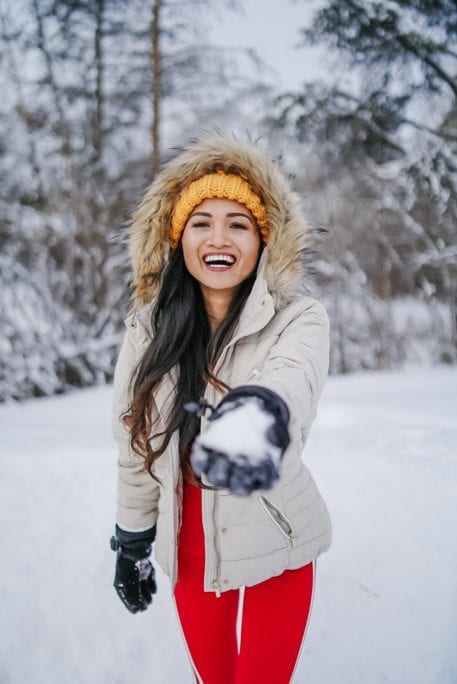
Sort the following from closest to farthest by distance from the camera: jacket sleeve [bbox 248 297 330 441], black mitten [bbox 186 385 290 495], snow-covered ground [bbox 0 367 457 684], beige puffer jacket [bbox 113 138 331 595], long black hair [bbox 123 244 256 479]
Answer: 1. black mitten [bbox 186 385 290 495]
2. jacket sleeve [bbox 248 297 330 441]
3. beige puffer jacket [bbox 113 138 331 595]
4. long black hair [bbox 123 244 256 479]
5. snow-covered ground [bbox 0 367 457 684]

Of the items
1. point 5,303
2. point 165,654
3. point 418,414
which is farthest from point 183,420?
point 5,303

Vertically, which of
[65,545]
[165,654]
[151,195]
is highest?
[151,195]

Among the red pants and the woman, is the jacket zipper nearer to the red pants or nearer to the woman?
the woman

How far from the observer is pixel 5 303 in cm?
725

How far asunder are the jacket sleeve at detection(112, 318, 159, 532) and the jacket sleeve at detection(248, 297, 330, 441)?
1.59ft

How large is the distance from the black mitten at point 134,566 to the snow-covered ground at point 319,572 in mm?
791

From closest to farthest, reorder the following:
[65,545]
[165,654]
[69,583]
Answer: [165,654] < [69,583] < [65,545]

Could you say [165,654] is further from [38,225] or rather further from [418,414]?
[38,225]

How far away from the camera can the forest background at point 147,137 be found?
20.5 feet

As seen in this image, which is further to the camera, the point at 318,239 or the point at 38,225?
the point at 38,225

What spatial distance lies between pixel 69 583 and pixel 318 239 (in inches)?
94.6

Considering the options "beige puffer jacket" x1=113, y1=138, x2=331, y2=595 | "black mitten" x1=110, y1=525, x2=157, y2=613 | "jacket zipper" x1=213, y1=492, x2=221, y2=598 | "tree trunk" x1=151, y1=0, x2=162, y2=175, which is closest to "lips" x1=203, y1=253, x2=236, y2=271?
"beige puffer jacket" x1=113, y1=138, x2=331, y2=595

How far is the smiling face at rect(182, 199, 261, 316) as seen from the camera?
138 cm

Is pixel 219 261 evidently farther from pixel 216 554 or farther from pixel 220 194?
pixel 216 554
